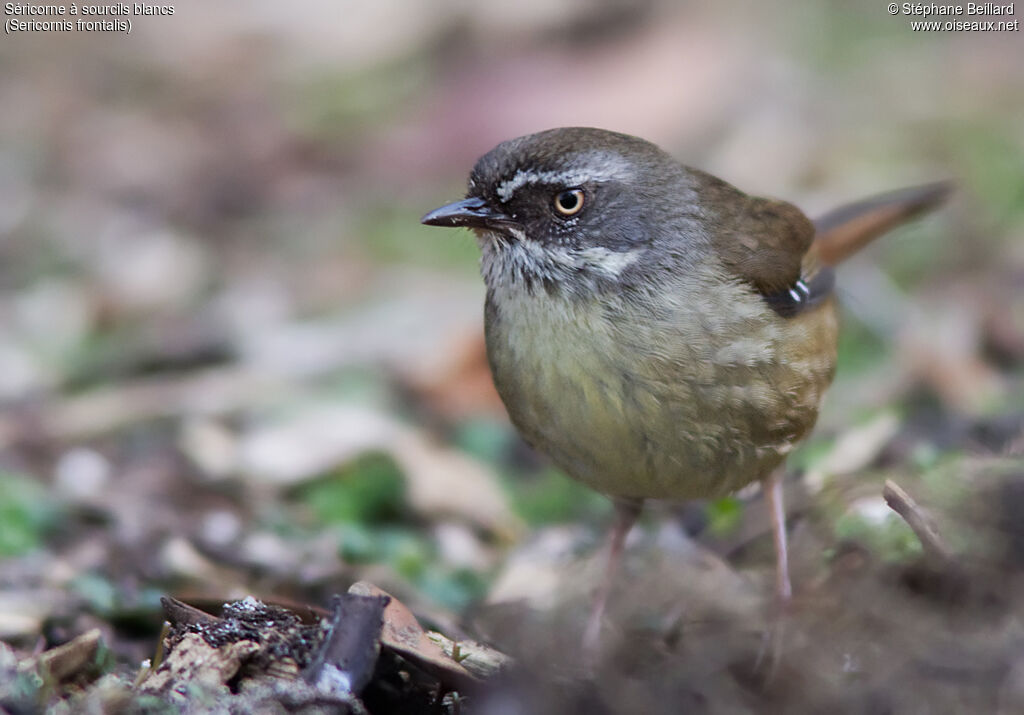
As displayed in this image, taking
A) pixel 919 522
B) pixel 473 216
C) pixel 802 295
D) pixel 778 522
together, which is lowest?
pixel 778 522

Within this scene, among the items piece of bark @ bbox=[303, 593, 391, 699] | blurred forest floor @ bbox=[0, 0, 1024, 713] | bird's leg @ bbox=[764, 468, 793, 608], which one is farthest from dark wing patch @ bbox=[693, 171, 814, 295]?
piece of bark @ bbox=[303, 593, 391, 699]

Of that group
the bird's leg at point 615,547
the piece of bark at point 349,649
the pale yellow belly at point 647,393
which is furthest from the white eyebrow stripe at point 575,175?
the piece of bark at point 349,649

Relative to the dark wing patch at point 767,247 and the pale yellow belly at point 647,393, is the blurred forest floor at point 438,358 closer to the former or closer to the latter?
the pale yellow belly at point 647,393

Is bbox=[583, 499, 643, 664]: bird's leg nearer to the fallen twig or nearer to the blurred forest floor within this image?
the blurred forest floor

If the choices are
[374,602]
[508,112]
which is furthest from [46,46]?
[374,602]

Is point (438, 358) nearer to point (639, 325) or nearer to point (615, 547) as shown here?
point (615, 547)

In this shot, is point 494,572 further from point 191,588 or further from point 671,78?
point 671,78

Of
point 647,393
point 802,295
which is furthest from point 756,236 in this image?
point 647,393
